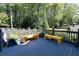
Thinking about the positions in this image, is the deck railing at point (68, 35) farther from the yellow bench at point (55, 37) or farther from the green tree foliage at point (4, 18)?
the green tree foliage at point (4, 18)

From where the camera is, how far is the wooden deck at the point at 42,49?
449 cm

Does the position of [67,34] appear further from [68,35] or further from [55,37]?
[55,37]

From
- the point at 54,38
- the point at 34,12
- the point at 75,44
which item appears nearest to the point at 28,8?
the point at 34,12

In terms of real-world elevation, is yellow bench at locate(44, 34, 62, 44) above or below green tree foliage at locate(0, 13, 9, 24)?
below

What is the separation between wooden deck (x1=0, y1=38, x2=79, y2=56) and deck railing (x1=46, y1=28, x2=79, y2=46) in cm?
10

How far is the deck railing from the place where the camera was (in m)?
4.50

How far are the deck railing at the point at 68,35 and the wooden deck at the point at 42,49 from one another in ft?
0.32

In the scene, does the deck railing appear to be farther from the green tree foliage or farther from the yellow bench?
the green tree foliage

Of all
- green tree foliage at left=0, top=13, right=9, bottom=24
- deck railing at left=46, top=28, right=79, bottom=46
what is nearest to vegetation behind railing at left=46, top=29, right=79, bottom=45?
deck railing at left=46, top=28, right=79, bottom=46

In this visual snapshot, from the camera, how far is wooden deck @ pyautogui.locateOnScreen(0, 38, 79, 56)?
449 centimetres

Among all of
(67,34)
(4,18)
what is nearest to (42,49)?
(67,34)

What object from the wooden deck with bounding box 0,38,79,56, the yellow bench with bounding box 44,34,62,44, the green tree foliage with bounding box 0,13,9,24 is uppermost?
the green tree foliage with bounding box 0,13,9,24

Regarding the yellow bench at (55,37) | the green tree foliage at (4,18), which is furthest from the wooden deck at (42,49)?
the green tree foliage at (4,18)

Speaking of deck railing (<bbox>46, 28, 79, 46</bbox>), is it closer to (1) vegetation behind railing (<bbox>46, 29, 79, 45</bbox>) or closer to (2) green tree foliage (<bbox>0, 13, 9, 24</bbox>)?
(1) vegetation behind railing (<bbox>46, 29, 79, 45</bbox>)
